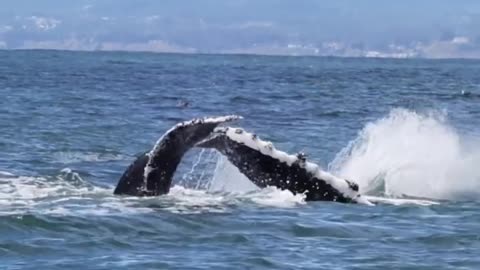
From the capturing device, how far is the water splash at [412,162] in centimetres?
1927

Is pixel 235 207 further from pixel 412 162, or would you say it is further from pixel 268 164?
pixel 412 162

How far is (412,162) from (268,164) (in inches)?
285

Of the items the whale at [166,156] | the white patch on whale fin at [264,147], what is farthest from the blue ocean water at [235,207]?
the white patch on whale fin at [264,147]

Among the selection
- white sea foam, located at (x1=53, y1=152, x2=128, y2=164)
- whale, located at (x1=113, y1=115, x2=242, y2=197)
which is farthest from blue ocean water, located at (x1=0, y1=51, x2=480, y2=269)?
whale, located at (x1=113, y1=115, x2=242, y2=197)

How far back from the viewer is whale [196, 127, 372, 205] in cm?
1452

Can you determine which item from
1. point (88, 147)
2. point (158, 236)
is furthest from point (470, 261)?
point (88, 147)

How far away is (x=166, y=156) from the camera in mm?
14461

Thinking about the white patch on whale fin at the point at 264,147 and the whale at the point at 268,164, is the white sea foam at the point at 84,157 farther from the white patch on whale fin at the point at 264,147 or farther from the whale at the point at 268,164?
the white patch on whale fin at the point at 264,147

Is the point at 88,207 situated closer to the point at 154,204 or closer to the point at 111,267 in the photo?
the point at 154,204

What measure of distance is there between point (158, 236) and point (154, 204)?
1406 mm

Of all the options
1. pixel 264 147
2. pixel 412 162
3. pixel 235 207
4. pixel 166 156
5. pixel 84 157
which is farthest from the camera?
pixel 84 157

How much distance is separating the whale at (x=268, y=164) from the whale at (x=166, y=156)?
17cm

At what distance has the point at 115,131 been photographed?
98.6 ft

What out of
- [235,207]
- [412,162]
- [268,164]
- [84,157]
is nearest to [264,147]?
[268,164]
